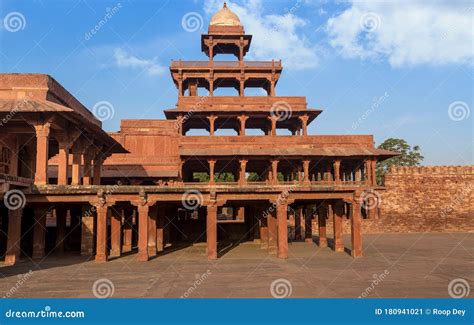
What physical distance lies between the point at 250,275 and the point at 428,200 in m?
28.6

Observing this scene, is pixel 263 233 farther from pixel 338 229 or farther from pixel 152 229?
pixel 152 229

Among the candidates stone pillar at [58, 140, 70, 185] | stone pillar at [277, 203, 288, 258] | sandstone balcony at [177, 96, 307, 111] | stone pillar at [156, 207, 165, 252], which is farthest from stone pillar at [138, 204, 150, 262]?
sandstone balcony at [177, 96, 307, 111]

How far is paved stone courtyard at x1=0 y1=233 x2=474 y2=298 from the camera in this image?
Result: 444 inches

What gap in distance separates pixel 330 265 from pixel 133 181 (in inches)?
803

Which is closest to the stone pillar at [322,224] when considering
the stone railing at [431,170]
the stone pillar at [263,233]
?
the stone pillar at [263,233]

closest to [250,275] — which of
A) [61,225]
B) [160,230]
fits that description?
[160,230]

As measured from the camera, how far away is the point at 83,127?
21.4m

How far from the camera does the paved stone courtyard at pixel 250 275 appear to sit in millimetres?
11281

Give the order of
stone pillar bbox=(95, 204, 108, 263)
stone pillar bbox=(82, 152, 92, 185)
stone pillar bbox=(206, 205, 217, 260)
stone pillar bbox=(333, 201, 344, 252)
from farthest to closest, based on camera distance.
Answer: stone pillar bbox=(82, 152, 92, 185)
stone pillar bbox=(333, 201, 344, 252)
stone pillar bbox=(206, 205, 217, 260)
stone pillar bbox=(95, 204, 108, 263)

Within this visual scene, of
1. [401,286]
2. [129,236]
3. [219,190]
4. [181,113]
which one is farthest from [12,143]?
[401,286]

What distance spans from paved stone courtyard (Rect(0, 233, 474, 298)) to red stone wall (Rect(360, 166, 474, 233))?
15.4 m

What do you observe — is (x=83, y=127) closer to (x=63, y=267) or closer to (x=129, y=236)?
(x=129, y=236)

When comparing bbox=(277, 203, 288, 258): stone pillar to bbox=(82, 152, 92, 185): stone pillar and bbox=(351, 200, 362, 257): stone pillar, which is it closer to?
bbox=(351, 200, 362, 257): stone pillar

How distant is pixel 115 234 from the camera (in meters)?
20.2
